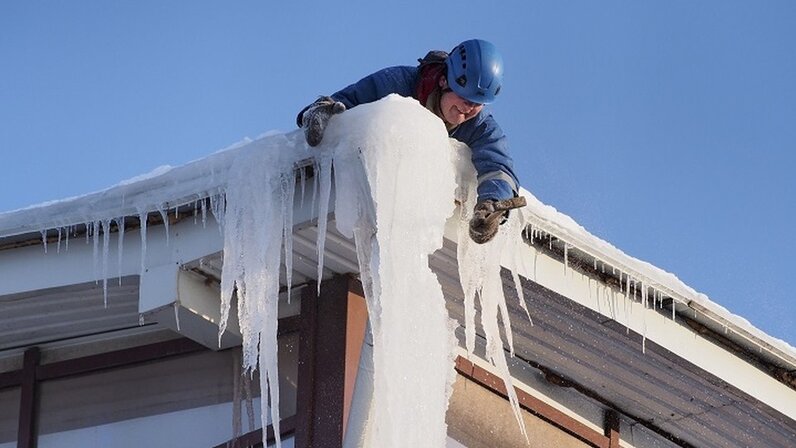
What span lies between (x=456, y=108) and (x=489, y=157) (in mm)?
270

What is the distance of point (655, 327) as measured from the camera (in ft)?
23.6

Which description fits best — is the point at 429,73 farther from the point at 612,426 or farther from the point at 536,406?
the point at 612,426

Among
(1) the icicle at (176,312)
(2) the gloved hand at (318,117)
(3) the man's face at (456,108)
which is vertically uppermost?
(3) the man's face at (456,108)

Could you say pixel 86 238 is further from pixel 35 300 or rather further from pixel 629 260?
pixel 629 260

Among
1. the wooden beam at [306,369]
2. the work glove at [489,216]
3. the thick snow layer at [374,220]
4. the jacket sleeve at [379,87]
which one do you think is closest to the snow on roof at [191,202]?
the thick snow layer at [374,220]

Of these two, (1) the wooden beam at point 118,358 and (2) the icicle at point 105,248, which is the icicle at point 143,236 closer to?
(2) the icicle at point 105,248

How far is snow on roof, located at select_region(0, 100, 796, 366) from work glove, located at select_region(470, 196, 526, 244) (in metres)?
0.25

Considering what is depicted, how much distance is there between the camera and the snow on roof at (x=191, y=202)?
21.3 feet

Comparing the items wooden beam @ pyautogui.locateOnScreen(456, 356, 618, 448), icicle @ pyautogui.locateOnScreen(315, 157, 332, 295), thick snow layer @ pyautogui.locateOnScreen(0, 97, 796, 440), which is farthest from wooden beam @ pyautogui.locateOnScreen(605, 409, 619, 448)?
icicle @ pyautogui.locateOnScreen(315, 157, 332, 295)

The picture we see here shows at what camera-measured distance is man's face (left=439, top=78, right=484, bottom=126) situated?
654 centimetres

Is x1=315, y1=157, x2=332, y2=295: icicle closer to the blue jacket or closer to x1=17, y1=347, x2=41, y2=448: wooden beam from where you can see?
the blue jacket

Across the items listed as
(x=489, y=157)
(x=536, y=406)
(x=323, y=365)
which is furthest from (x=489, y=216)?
(x=536, y=406)

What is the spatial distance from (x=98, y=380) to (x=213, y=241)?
1.26 metres

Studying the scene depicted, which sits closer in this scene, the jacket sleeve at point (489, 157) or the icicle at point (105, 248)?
the jacket sleeve at point (489, 157)
